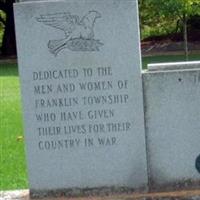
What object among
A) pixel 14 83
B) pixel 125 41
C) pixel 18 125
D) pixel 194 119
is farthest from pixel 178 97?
pixel 14 83

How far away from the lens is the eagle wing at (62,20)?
6.27 m

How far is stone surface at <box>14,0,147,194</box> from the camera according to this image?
6.28m

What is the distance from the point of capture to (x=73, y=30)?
248 inches

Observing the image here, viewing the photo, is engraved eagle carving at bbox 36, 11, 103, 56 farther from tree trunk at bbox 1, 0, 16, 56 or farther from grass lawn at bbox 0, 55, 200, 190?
tree trunk at bbox 1, 0, 16, 56

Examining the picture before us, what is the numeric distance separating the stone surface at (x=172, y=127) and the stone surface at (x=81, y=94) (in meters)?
0.10

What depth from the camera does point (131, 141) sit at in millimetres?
6367

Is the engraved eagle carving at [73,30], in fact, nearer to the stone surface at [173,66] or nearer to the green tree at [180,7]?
the stone surface at [173,66]

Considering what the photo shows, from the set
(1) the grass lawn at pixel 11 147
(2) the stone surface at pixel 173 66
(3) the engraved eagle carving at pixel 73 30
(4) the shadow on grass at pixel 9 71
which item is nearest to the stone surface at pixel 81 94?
(3) the engraved eagle carving at pixel 73 30

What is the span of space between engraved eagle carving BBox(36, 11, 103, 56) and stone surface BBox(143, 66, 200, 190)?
0.59m

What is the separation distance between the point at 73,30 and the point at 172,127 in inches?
47.4

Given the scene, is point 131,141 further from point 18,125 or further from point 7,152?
point 18,125


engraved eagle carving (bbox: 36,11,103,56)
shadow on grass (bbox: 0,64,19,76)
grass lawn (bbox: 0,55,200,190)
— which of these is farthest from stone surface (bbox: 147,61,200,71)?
shadow on grass (bbox: 0,64,19,76)

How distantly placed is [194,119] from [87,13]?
1.31 metres

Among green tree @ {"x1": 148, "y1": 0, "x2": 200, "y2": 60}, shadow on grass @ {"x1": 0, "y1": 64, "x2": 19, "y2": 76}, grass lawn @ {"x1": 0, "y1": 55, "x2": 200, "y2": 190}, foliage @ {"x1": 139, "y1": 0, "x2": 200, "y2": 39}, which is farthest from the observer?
foliage @ {"x1": 139, "y1": 0, "x2": 200, "y2": 39}
